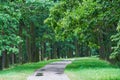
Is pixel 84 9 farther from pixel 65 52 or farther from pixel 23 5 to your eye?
pixel 65 52

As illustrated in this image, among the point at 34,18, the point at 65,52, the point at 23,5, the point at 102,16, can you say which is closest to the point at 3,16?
the point at 102,16

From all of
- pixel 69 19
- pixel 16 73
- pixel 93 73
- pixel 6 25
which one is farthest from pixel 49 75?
pixel 6 25

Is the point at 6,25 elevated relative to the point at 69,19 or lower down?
lower down

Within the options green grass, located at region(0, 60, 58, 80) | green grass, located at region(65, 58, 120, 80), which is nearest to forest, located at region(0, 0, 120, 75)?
green grass, located at region(65, 58, 120, 80)

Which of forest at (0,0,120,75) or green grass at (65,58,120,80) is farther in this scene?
green grass at (65,58,120,80)

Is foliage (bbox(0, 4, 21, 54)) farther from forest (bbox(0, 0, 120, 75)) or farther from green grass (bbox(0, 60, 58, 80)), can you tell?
green grass (bbox(0, 60, 58, 80))

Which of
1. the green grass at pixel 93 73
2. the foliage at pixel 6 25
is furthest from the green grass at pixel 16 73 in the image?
the green grass at pixel 93 73

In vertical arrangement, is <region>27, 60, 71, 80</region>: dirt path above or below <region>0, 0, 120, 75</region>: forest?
below

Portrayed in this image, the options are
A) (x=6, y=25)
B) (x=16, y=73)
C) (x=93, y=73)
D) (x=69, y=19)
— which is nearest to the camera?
(x=69, y=19)

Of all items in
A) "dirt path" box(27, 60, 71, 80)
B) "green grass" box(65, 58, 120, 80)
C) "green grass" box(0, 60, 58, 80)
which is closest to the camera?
"green grass" box(65, 58, 120, 80)

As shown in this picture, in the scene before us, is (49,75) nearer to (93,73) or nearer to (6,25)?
(93,73)

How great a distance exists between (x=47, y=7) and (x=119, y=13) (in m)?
14.3

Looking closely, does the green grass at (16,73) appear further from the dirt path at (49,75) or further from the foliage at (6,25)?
the foliage at (6,25)

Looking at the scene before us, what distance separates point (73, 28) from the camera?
827 inches
